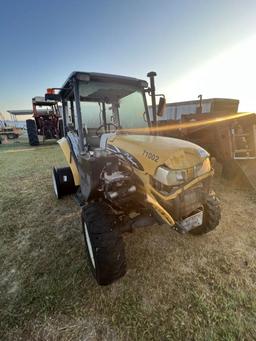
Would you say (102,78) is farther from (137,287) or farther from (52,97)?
(137,287)

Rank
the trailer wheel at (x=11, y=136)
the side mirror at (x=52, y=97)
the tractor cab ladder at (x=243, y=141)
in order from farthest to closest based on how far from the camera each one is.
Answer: the trailer wheel at (x=11, y=136), the tractor cab ladder at (x=243, y=141), the side mirror at (x=52, y=97)

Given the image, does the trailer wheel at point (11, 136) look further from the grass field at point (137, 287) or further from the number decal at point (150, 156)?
the number decal at point (150, 156)

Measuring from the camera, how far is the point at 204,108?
10.3 metres

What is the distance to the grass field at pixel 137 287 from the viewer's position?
1.53m

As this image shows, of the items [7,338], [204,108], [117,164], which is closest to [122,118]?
[117,164]

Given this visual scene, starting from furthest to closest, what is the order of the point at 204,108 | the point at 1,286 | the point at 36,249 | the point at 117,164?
the point at 204,108 < the point at 36,249 < the point at 117,164 < the point at 1,286

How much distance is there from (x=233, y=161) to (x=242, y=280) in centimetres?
279

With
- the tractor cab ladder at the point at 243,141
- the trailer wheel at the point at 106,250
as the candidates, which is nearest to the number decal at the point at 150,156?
the trailer wheel at the point at 106,250

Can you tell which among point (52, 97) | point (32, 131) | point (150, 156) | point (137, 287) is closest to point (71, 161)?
point (52, 97)

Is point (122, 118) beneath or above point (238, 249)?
above

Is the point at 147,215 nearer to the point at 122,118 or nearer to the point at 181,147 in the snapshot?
the point at 181,147

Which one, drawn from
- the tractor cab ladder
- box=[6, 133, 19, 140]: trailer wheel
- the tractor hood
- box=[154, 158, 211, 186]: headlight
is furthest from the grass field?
box=[6, 133, 19, 140]: trailer wheel

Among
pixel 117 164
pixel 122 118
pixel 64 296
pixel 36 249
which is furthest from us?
pixel 122 118

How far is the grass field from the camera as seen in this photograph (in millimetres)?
1534
